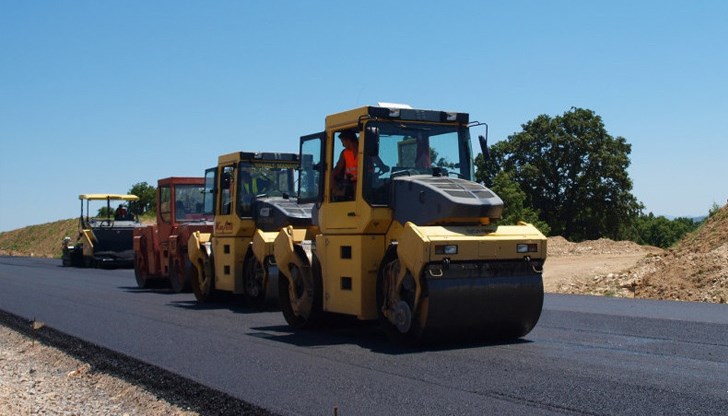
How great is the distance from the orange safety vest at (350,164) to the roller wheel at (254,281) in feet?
13.9

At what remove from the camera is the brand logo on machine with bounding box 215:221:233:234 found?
48.9 ft

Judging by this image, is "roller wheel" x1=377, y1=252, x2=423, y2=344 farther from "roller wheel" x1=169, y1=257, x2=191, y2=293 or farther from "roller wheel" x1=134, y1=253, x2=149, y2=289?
"roller wheel" x1=134, y1=253, x2=149, y2=289

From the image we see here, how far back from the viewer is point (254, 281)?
14.4 metres

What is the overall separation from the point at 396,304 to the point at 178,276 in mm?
9835

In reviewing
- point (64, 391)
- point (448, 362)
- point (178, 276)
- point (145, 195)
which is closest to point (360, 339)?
point (448, 362)

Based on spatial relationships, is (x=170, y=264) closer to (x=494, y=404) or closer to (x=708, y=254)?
(x=708, y=254)

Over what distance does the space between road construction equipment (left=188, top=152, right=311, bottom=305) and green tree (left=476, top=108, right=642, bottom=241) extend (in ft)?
128

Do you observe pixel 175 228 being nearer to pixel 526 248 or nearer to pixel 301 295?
pixel 301 295

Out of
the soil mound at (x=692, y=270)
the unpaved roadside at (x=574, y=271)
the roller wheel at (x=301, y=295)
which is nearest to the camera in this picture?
the roller wheel at (x=301, y=295)

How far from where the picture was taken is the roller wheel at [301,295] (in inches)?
426

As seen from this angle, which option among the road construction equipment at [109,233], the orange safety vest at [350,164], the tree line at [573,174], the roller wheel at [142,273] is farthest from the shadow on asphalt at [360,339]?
the tree line at [573,174]

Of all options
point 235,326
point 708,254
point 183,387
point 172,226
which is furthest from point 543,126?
point 183,387

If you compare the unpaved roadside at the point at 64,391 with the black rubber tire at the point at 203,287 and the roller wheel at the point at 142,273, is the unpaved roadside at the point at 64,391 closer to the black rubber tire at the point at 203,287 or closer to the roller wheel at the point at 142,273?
the black rubber tire at the point at 203,287

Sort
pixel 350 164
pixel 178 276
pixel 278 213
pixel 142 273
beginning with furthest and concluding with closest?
pixel 142 273, pixel 178 276, pixel 278 213, pixel 350 164
